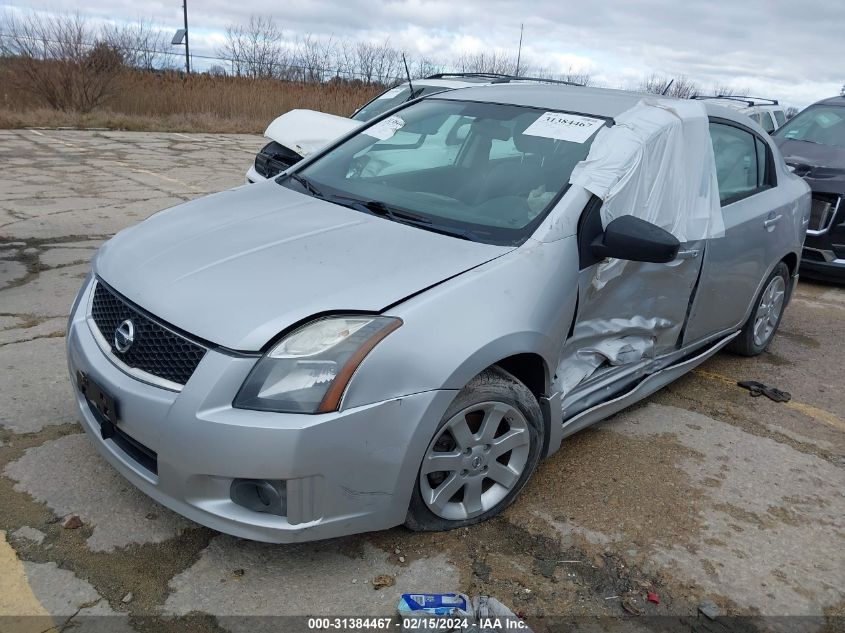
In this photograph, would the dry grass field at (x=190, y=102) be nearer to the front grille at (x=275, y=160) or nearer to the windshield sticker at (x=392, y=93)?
the windshield sticker at (x=392, y=93)

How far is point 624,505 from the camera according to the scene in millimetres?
2982

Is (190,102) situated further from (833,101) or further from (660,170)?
(660,170)

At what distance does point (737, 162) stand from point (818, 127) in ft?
15.4

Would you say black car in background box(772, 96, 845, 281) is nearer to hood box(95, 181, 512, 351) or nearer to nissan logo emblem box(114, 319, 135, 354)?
hood box(95, 181, 512, 351)

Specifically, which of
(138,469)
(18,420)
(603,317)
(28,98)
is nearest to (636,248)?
(603,317)

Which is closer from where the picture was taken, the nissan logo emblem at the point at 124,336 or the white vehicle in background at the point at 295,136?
the nissan logo emblem at the point at 124,336

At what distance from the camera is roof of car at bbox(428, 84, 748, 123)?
339 cm

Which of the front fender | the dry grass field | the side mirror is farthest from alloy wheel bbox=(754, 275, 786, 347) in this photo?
the dry grass field

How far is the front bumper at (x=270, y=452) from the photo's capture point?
2.15m

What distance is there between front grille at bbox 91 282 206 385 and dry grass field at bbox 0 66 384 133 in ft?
45.5

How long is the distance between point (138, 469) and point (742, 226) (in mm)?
3258

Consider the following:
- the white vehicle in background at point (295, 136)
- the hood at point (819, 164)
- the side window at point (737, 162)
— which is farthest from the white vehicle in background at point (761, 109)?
the side window at point (737, 162)

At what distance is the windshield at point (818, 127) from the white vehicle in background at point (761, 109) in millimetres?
1645

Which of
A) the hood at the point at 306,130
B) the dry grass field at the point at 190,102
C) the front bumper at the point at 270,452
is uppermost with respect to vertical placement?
the hood at the point at 306,130
